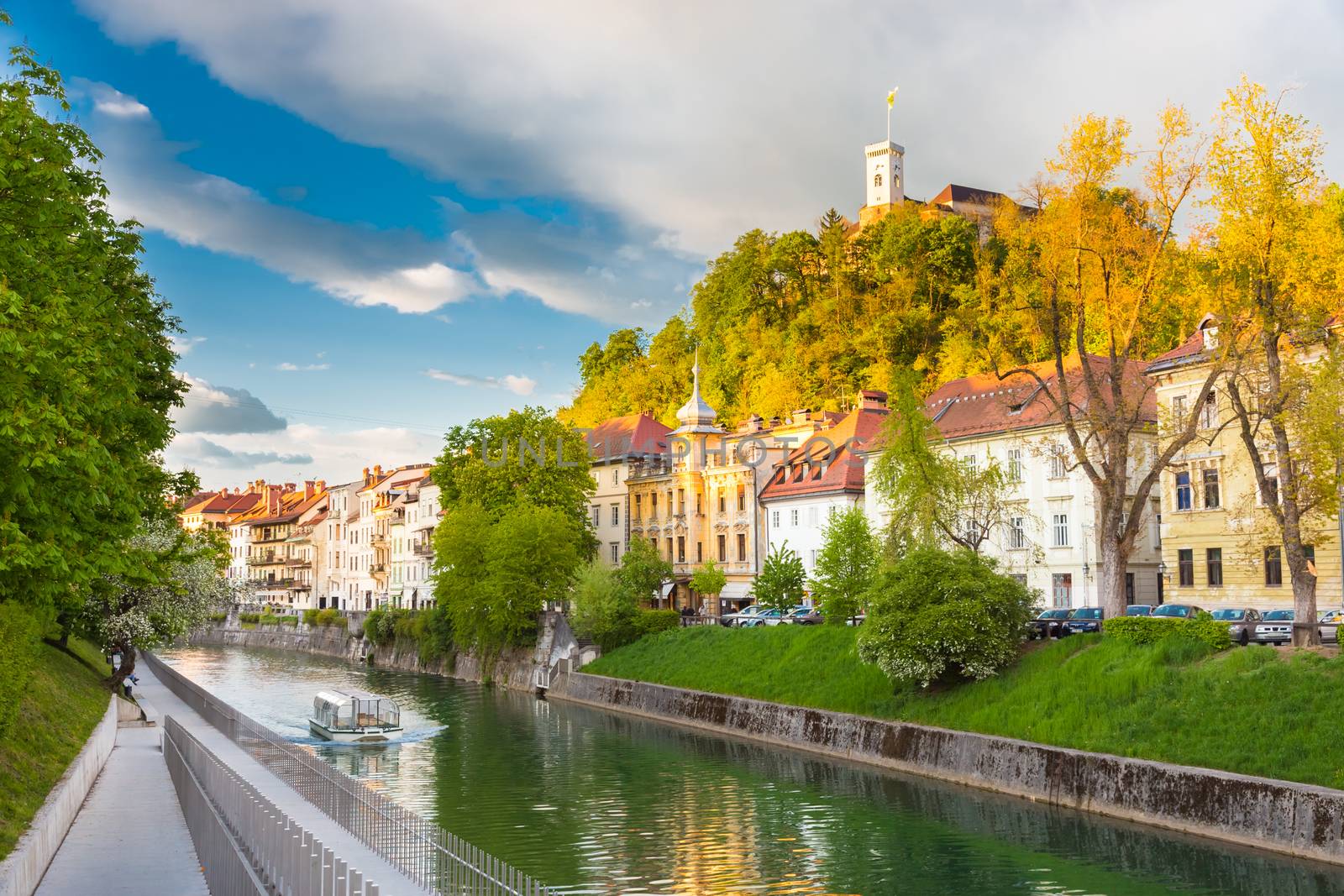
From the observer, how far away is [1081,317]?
38.2 m

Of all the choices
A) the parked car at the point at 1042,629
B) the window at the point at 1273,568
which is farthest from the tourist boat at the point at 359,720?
the window at the point at 1273,568

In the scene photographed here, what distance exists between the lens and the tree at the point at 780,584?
69.1 m

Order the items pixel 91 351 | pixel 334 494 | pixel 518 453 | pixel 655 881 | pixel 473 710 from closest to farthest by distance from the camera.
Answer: pixel 91 351
pixel 655 881
pixel 473 710
pixel 518 453
pixel 334 494

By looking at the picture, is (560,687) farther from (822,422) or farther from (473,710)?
(822,422)

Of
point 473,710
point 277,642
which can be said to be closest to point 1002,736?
point 473,710

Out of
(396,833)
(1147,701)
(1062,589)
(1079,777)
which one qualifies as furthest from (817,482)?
(396,833)

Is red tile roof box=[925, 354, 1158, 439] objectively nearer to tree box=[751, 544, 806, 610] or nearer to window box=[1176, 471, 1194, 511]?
window box=[1176, 471, 1194, 511]

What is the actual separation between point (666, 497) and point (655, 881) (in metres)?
64.5

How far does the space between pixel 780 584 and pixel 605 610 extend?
1138 centimetres

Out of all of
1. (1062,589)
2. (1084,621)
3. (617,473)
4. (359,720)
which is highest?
(617,473)

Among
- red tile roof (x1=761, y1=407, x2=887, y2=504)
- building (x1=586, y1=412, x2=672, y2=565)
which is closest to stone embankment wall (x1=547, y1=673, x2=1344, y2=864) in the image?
red tile roof (x1=761, y1=407, x2=887, y2=504)

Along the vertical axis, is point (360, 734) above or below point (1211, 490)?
below

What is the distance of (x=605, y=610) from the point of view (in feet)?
207

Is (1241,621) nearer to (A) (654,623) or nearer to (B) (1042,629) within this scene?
(B) (1042,629)
